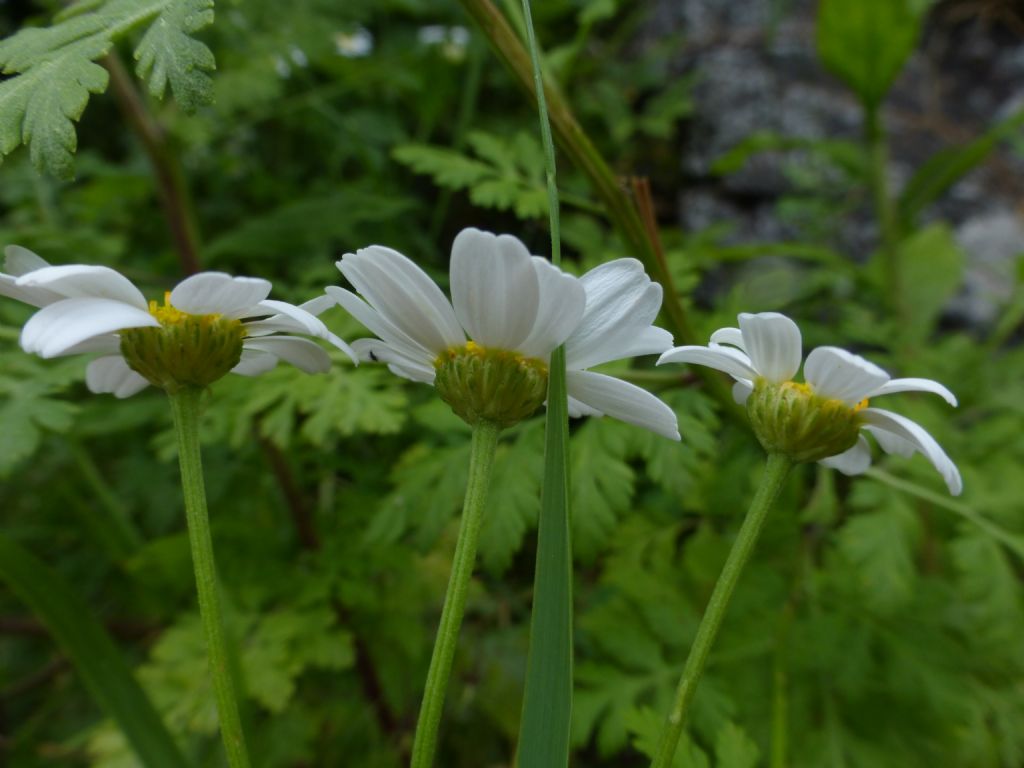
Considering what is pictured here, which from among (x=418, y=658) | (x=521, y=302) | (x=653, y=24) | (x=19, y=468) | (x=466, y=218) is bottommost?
(x=418, y=658)

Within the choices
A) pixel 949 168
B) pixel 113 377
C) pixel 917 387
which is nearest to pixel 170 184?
pixel 113 377

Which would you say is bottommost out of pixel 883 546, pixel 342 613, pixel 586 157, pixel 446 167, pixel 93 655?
pixel 93 655

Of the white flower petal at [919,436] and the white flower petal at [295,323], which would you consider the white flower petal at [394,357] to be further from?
the white flower petal at [919,436]

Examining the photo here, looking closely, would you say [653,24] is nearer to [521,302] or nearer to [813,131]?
[813,131]

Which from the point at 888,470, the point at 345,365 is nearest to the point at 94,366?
the point at 345,365

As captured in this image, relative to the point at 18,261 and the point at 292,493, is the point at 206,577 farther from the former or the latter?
the point at 292,493

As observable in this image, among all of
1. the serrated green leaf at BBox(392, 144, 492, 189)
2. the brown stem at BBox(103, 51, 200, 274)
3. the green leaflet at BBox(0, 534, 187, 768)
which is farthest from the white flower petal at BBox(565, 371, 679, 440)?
the brown stem at BBox(103, 51, 200, 274)
